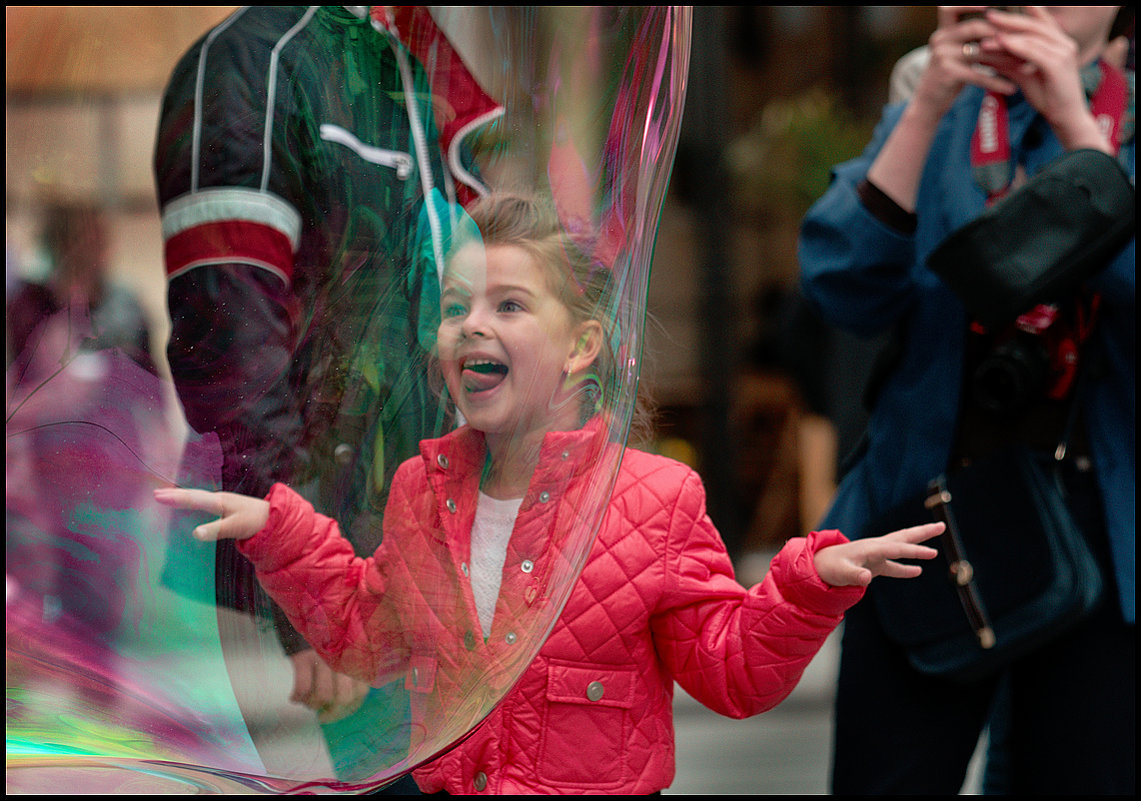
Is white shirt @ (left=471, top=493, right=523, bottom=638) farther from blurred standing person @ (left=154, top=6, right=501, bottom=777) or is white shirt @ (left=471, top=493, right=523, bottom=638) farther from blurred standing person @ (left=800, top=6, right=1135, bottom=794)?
blurred standing person @ (left=800, top=6, right=1135, bottom=794)

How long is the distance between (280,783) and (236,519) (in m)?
0.26

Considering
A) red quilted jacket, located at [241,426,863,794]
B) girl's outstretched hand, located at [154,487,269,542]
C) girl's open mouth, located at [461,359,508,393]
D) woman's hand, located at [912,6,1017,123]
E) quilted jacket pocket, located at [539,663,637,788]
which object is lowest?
quilted jacket pocket, located at [539,663,637,788]

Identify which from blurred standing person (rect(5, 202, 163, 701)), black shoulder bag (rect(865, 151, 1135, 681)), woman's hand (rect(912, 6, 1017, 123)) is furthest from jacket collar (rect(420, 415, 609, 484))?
woman's hand (rect(912, 6, 1017, 123))

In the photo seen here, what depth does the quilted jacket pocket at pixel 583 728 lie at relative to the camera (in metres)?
1.15

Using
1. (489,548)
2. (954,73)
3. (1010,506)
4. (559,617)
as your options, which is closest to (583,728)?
(559,617)

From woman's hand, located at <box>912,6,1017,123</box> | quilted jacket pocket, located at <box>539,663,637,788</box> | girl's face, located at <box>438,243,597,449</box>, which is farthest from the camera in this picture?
woman's hand, located at <box>912,6,1017,123</box>

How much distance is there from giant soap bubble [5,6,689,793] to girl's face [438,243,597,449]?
1 cm

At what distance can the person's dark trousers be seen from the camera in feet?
4.74

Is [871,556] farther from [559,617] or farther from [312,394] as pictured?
[312,394]

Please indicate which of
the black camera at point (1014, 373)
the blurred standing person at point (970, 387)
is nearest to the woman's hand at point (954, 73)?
the blurred standing person at point (970, 387)

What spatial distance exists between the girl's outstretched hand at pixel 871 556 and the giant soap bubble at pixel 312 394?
0.23 m

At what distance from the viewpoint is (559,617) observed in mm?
1088

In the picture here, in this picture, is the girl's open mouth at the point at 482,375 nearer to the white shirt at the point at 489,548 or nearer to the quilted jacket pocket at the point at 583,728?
the white shirt at the point at 489,548

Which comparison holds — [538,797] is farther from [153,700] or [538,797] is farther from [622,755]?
[153,700]
